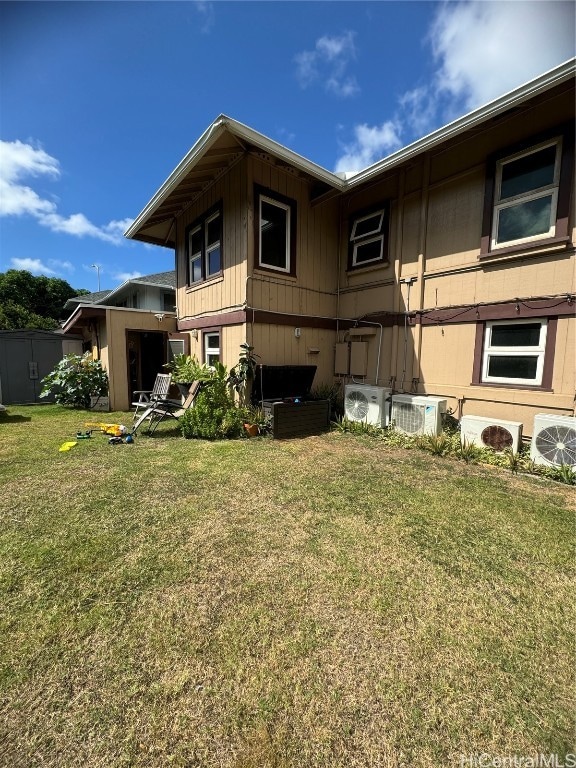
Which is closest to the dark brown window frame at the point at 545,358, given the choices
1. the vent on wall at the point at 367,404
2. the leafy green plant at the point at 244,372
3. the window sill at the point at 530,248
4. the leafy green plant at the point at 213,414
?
the window sill at the point at 530,248

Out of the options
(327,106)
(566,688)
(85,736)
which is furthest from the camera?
(327,106)

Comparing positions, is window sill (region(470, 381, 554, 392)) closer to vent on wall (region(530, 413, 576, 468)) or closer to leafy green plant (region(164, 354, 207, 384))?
vent on wall (region(530, 413, 576, 468))

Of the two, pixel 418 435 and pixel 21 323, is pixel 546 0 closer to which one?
pixel 418 435

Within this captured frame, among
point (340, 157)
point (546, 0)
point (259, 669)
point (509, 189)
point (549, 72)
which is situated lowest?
point (259, 669)

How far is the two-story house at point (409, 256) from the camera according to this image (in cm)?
502

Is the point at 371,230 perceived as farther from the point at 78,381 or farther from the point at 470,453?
the point at 78,381

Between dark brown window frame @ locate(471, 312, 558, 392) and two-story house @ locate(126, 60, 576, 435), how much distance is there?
21mm

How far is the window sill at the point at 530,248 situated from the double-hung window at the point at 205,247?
542 centimetres

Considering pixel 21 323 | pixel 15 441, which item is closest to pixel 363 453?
pixel 15 441

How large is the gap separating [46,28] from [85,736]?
685 cm

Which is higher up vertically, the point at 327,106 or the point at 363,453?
the point at 327,106

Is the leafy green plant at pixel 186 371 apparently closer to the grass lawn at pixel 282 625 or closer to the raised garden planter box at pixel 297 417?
the raised garden planter box at pixel 297 417

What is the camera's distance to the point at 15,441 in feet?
18.5

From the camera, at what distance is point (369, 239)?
24.7ft
